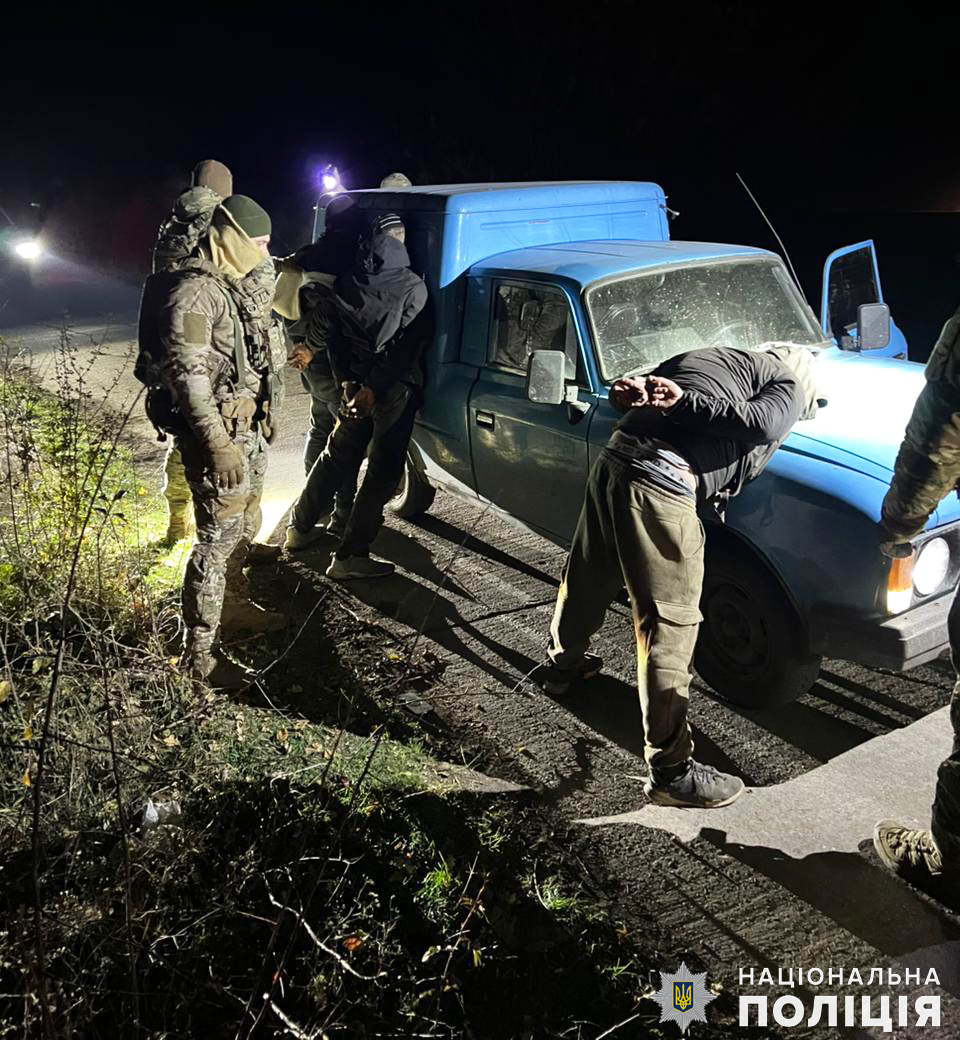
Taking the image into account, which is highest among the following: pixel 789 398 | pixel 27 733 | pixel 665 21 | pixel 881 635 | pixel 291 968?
pixel 665 21

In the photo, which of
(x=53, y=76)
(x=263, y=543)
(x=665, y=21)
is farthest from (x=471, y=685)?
(x=53, y=76)

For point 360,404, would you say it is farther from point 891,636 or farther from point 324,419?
point 891,636

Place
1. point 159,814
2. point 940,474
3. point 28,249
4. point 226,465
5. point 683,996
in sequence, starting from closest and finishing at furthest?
point 683,996 < point 940,474 < point 159,814 < point 226,465 < point 28,249

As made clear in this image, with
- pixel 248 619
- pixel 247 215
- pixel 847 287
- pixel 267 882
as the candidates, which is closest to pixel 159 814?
pixel 267 882

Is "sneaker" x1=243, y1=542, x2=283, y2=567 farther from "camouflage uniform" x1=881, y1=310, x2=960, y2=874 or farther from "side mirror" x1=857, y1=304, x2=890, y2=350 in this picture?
"camouflage uniform" x1=881, y1=310, x2=960, y2=874

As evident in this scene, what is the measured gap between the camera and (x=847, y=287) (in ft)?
18.3

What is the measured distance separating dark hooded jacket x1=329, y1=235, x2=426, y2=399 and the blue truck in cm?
15

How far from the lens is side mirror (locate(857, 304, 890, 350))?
15.7ft

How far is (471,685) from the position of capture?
173 inches

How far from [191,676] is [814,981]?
8.93ft

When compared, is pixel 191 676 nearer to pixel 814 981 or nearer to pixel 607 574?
pixel 607 574

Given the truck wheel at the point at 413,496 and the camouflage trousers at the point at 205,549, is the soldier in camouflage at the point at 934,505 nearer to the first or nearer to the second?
the camouflage trousers at the point at 205,549

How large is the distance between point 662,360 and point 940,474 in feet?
5.49

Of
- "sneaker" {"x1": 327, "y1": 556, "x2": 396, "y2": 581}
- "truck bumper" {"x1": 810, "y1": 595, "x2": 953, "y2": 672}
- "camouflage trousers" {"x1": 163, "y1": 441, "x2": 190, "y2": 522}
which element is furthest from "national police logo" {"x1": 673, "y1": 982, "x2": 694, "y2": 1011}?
"camouflage trousers" {"x1": 163, "y1": 441, "x2": 190, "y2": 522}
